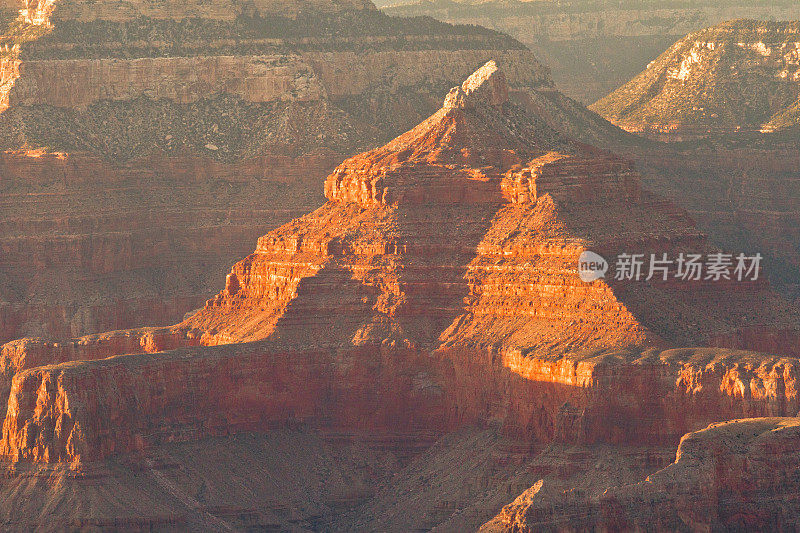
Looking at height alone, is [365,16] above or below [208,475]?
above

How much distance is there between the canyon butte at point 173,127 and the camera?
488 ft

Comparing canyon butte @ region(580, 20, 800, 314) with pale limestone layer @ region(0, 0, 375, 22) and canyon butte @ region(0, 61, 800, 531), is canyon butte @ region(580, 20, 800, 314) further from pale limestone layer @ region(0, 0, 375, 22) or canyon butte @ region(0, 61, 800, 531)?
canyon butte @ region(0, 61, 800, 531)

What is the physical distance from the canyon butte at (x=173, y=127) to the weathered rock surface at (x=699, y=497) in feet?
190

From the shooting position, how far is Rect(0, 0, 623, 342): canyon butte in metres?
149

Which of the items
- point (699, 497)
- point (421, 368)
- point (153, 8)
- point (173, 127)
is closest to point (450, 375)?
point (421, 368)

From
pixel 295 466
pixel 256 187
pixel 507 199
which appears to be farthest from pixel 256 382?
pixel 256 187

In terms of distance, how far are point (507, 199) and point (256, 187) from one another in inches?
1737

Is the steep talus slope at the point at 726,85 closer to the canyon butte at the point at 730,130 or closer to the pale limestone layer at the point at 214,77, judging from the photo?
the canyon butte at the point at 730,130

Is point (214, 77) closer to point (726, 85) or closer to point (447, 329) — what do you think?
point (726, 85)

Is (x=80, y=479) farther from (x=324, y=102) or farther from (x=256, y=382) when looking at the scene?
(x=324, y=102)

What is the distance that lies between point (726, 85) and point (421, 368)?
86898mm

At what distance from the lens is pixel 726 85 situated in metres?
193

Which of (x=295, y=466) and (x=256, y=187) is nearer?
(x=295, y=466)

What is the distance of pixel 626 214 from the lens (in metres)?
112
